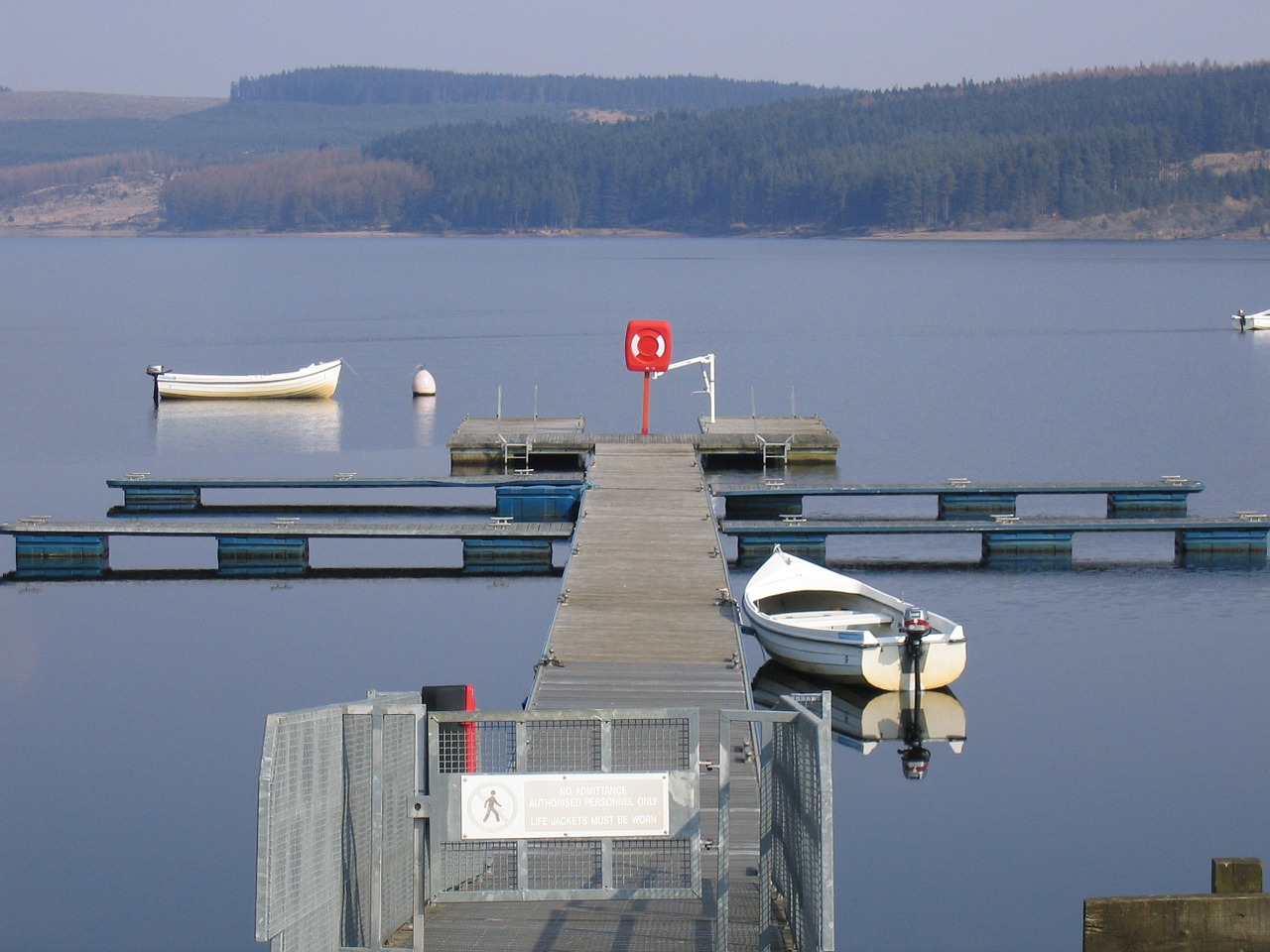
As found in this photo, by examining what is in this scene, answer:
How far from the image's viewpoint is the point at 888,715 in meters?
17.7

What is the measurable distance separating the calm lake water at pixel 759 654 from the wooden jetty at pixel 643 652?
1623 millimetres

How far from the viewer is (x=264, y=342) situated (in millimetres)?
73000

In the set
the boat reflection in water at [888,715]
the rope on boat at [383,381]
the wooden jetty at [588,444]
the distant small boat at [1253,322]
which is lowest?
the boat reflection in water at [888,715]

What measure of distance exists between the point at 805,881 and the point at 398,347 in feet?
205

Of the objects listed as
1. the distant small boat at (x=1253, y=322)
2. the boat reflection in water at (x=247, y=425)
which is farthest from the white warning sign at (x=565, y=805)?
the distant small boat at (x=1253, y=322)

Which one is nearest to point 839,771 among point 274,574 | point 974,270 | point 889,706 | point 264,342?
point 889,706

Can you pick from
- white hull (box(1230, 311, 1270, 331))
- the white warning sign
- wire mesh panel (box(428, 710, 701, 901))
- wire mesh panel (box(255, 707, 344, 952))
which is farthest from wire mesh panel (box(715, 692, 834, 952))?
white hull (box(1230, 311, 1270, 331))

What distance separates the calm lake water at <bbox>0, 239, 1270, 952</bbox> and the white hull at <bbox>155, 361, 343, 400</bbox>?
3.33 feet

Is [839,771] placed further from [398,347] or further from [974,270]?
[974,270]

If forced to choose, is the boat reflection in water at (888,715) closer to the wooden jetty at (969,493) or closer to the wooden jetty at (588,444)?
the wooden jetty at (969,493)

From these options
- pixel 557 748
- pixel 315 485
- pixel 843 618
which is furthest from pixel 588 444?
pixel 557 748

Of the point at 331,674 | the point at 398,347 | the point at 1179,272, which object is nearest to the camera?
the point at 331,674

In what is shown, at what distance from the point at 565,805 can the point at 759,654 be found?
1227 cm

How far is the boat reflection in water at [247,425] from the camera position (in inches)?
1554
